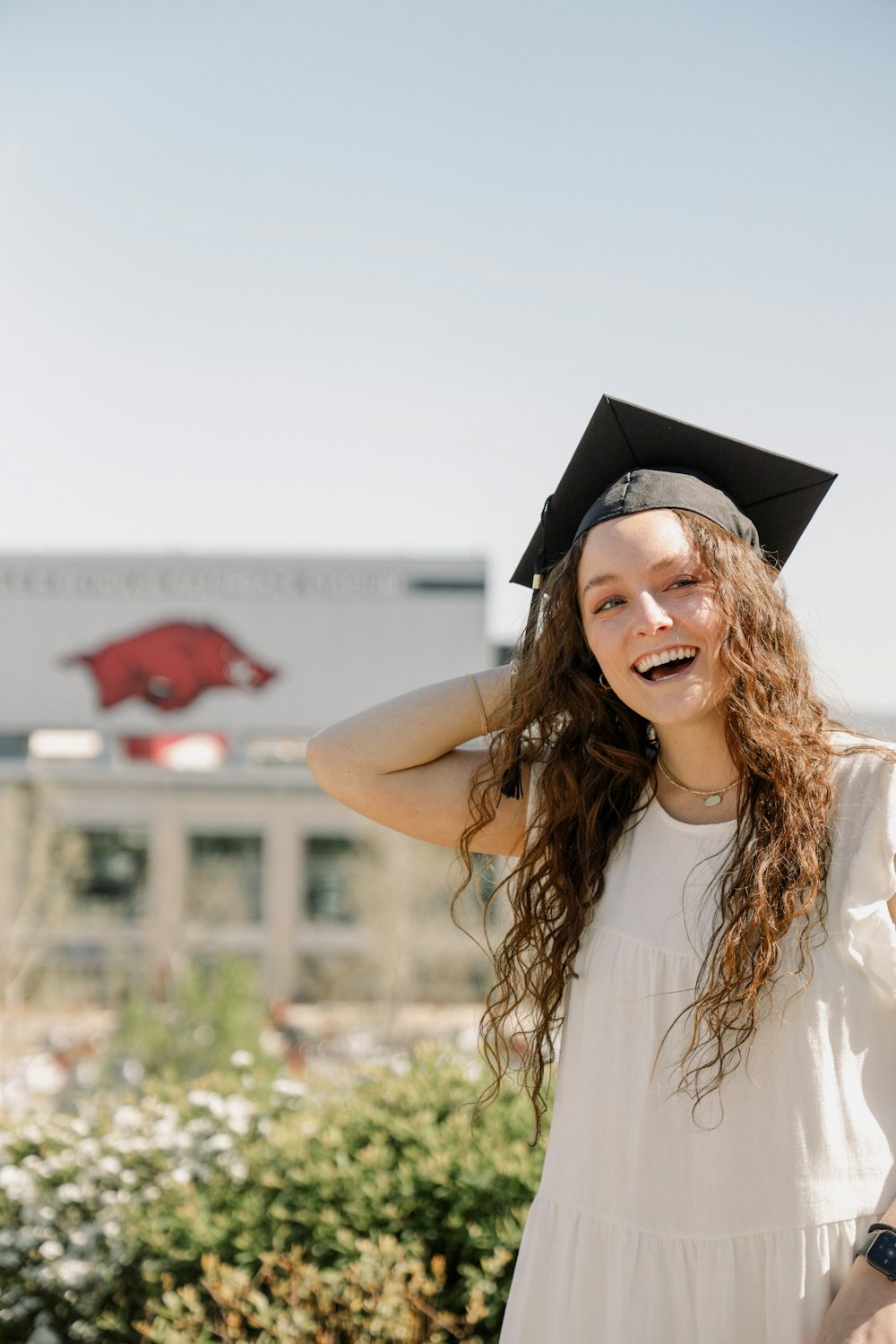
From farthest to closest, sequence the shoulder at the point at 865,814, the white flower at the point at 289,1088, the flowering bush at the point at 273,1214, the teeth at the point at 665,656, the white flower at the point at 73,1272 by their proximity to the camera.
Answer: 1. the white flower at the point at 289,1088
2. the white flower at the point at 73,1272
3. the flowering bush at the point at 273,1214
4. the teeth at the point at 665,656
5. the shoulder at the point at 865,814

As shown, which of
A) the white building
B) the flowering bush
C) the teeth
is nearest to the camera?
the teeth

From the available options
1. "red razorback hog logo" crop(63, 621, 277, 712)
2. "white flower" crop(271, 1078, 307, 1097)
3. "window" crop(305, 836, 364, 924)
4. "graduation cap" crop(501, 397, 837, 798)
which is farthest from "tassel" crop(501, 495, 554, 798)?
"red razorback hog logo" crop(63, 621, 277, 712)

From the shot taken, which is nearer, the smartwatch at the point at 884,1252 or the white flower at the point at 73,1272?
the smartwatch at the point at 884,1252

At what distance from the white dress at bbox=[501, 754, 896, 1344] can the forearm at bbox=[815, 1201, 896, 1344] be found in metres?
0.04

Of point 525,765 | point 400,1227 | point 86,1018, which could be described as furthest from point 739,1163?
point 86,1018

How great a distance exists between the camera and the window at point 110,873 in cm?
3641

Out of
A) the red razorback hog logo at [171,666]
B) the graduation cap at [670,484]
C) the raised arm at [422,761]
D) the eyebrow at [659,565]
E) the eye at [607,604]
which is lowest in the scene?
the raised arm at [422,761]

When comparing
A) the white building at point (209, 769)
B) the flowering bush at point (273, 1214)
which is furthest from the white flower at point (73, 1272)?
Answer: the white building at point (209, 769)

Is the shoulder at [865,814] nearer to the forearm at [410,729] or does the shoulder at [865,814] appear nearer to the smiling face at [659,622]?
the smiling face at [659,622]

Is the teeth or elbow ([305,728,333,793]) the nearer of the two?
the teeth

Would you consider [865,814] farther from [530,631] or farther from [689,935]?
[530,631]

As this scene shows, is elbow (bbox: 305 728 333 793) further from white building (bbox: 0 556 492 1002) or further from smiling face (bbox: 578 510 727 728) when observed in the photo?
white building (bbox: 0 556 492 1002)

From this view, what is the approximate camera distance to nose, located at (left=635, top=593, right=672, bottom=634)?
5.01 ft

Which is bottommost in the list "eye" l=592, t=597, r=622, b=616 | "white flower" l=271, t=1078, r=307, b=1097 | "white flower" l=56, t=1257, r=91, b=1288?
"white flower" l=56, t=1257, r=91, b=1288
